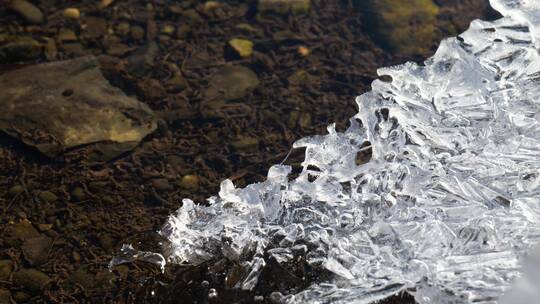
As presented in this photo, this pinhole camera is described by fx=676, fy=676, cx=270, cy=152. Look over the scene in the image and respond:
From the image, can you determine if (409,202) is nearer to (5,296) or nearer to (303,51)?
(303,51)

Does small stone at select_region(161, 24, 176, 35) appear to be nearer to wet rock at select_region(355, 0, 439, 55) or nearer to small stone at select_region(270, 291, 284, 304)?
wet rock at select_region(355, 0, 439, 55)

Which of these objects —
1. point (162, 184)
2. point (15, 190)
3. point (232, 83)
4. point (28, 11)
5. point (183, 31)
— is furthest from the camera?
point (183, 31)

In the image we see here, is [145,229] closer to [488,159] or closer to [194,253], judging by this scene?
[194,253]

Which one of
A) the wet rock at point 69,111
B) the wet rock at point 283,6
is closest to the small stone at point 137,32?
the wet rock at point 69,111

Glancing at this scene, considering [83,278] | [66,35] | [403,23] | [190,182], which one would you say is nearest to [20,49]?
[66,35]

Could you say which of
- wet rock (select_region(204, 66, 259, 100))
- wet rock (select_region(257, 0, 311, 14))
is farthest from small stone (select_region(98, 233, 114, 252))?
wet rock (select_region(257, 0, 311, 14))

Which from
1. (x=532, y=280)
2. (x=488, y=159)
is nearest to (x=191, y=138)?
(x=488, y=159)

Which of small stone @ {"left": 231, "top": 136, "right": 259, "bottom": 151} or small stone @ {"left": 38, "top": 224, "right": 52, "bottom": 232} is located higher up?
small stone @ {"left": 231, "top": 136, "right": 259, "bottom": 151}
